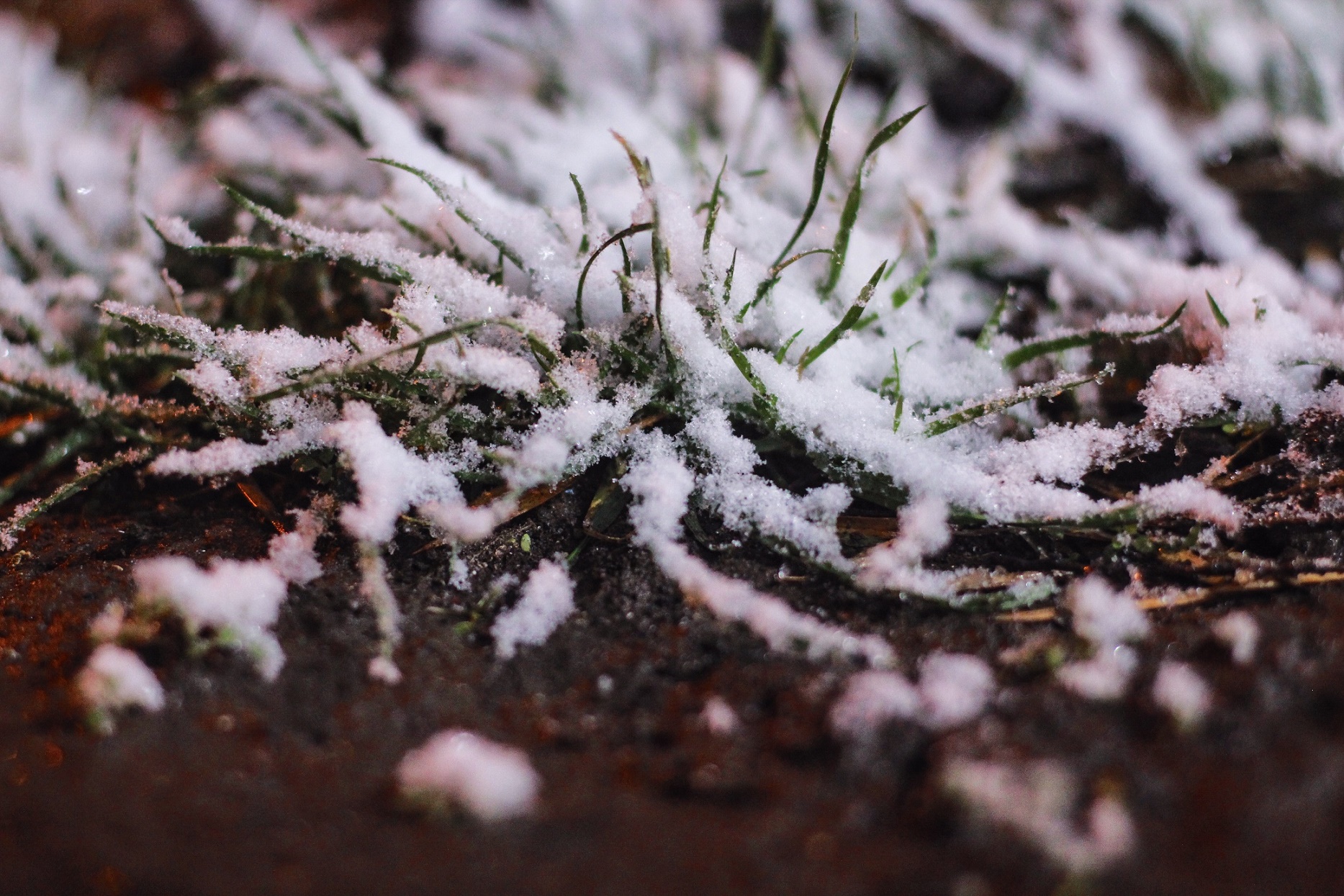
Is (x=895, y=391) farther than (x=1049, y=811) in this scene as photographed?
Yes

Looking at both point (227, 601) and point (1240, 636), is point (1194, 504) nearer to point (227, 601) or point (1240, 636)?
point (1240, 636)

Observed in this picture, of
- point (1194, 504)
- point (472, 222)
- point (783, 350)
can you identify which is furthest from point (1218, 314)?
point (472, 222)

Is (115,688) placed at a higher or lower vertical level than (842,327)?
lower

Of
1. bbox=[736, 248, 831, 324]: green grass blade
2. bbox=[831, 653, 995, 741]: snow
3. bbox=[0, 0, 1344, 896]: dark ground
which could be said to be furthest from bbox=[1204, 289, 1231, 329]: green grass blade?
bbox=[831, 653, 995, 741]: snow

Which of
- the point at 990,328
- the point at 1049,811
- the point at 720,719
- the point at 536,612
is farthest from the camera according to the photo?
the point at 990,328

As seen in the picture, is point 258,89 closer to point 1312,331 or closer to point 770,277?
point 770,277

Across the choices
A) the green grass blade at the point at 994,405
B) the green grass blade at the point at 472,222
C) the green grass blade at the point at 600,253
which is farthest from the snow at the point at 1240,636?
the green grass blade at the point at 472,222

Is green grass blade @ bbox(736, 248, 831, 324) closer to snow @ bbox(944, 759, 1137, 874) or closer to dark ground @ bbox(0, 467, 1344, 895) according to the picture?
dark ground @ bbox(0, 467, 1344, 895)

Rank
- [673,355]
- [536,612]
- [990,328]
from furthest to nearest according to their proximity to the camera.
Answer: [990,328] → [673,355] → [536,612]
